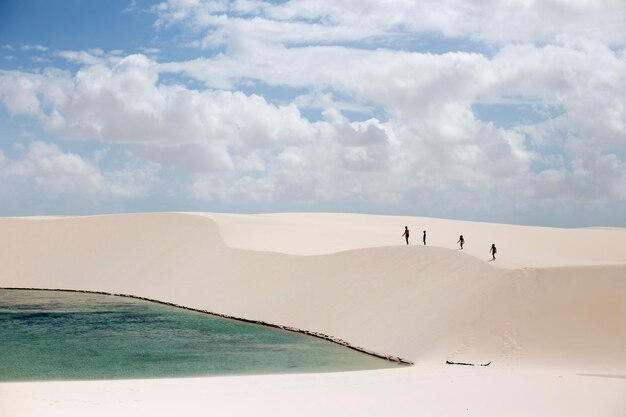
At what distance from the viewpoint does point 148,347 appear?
927 inches

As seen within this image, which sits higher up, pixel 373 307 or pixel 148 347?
pixel 373 307

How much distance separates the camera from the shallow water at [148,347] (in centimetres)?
1986

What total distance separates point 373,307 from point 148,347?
8.72 metres

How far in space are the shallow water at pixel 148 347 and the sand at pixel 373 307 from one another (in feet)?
6.02

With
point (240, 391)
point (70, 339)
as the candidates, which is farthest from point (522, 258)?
point (70, 339)

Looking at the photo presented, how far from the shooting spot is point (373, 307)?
26.9m

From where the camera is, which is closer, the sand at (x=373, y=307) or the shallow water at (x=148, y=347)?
the sand at (x=373, y=307)

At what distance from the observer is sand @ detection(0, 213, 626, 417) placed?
14.5 m

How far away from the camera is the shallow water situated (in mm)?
19859

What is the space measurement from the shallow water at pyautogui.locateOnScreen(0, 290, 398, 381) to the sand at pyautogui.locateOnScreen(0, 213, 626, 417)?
1.84 m

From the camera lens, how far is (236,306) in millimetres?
32688

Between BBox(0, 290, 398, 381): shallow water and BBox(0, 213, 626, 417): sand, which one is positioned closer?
BBox(0, 213, 626, 417): sand

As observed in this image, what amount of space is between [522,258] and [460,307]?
490 centimetres

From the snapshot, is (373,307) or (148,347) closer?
(148,347)
